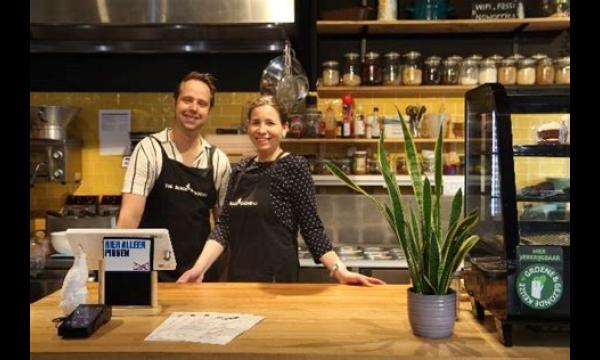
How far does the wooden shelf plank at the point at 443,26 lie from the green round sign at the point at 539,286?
2.94m

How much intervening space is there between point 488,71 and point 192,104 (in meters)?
2.36

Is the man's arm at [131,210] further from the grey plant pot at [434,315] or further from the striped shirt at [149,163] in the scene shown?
the grey plant pot at [434,315]

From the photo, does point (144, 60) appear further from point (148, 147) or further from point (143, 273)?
point (143, 273)

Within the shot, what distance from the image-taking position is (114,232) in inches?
72.2

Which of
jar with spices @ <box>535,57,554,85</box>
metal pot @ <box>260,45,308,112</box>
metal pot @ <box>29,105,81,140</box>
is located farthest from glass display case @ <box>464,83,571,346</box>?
metal pot @ <box>29,105,81,140</box>

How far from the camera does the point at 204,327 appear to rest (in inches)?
64.9

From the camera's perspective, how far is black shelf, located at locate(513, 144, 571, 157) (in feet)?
5.36

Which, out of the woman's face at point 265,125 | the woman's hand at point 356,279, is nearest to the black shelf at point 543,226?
the woman's hand at point 356,279

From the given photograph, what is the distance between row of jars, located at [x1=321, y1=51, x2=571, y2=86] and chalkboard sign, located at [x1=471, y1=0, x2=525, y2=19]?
0.28 m

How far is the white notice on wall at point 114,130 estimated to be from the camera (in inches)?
182

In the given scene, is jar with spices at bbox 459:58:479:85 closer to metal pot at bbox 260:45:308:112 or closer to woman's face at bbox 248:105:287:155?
metal pot at bbox 260:45:308:112

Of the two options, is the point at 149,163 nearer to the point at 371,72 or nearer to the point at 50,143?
the point at 50,143

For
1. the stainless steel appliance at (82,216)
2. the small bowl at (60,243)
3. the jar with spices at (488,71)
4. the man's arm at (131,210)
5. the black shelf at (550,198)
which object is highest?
the jar with spices at (488,71)

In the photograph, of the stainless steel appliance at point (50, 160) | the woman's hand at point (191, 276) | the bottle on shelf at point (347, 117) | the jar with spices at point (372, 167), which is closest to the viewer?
the woman's hand at point (191, 276)
